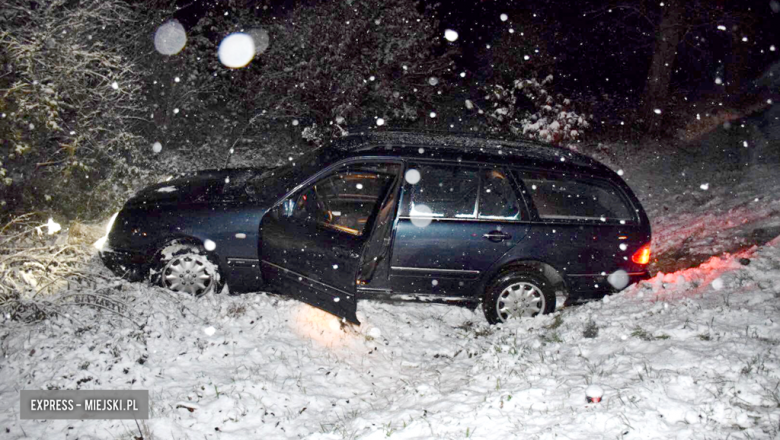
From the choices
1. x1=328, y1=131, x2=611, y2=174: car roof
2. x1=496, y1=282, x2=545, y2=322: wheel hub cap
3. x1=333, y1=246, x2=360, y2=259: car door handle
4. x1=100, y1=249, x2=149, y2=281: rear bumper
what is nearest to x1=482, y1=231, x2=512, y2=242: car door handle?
x1=496, y1=282, x2=545, y2=322: wheel hub cap

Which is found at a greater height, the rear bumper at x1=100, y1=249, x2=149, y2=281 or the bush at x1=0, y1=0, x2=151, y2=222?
the bush at x1=0, y1=0, x2=151, y2=222

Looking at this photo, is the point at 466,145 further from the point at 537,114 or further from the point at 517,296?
the point at 537,114

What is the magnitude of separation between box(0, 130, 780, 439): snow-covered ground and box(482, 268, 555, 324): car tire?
0.50ft

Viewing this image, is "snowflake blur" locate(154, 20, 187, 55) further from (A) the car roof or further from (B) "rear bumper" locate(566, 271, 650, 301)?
(B) "rear bumper" locate(566, 271, 650, 301)

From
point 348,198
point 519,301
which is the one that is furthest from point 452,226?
point 348,198

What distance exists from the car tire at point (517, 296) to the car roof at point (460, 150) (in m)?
1.11

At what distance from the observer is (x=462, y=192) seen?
551 centimetres

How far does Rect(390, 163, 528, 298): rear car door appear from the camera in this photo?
211 inches

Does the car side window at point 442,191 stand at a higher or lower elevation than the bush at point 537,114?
lower

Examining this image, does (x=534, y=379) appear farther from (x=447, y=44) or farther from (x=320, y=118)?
(x=447, y=44)

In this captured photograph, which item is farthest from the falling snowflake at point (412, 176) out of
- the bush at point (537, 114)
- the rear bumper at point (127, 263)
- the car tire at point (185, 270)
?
the bush at point (537, 114)

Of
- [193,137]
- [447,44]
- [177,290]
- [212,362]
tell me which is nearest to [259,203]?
[177,290]

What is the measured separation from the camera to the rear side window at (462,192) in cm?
541

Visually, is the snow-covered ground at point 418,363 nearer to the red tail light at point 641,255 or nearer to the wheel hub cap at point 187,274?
the wheel hub cap at point 187,274
